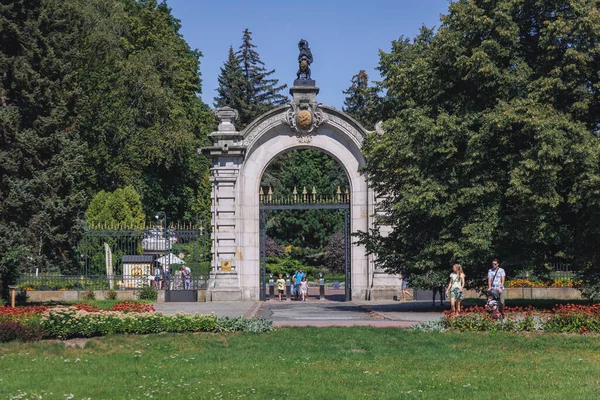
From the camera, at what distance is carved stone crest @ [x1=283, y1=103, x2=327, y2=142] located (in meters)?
32.6

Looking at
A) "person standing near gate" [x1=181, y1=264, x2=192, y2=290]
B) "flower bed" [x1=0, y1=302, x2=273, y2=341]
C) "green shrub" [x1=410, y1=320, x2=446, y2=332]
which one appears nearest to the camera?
"flower bed" [x1=0, y1=302, x2=273, y2=341]

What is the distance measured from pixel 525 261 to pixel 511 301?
6.44 meters

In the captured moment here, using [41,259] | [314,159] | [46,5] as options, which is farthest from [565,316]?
[314,159]

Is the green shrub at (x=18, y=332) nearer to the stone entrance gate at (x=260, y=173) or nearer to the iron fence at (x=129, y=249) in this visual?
the iron fence at (x=129, y=249)

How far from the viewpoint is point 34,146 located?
2920 cm

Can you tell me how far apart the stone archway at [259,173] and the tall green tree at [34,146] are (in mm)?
5400

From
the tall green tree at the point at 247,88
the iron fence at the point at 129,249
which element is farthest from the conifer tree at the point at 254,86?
the iron fence at the point at 129,249

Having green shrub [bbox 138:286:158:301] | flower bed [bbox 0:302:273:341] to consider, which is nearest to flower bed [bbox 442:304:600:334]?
flower bed [bbox 0:302:273:341]

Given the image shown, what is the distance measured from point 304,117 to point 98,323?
53.3 ft

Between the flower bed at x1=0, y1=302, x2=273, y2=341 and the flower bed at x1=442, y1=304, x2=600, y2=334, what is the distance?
13.5 feet

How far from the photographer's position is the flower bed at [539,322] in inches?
719

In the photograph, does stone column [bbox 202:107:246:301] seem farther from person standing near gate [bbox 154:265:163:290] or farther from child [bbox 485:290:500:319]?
child [bbox 485:290:500:319]

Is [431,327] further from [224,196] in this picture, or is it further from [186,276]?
[186,276]

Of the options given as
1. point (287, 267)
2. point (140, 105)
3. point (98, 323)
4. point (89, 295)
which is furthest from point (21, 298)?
point (287, 267)
